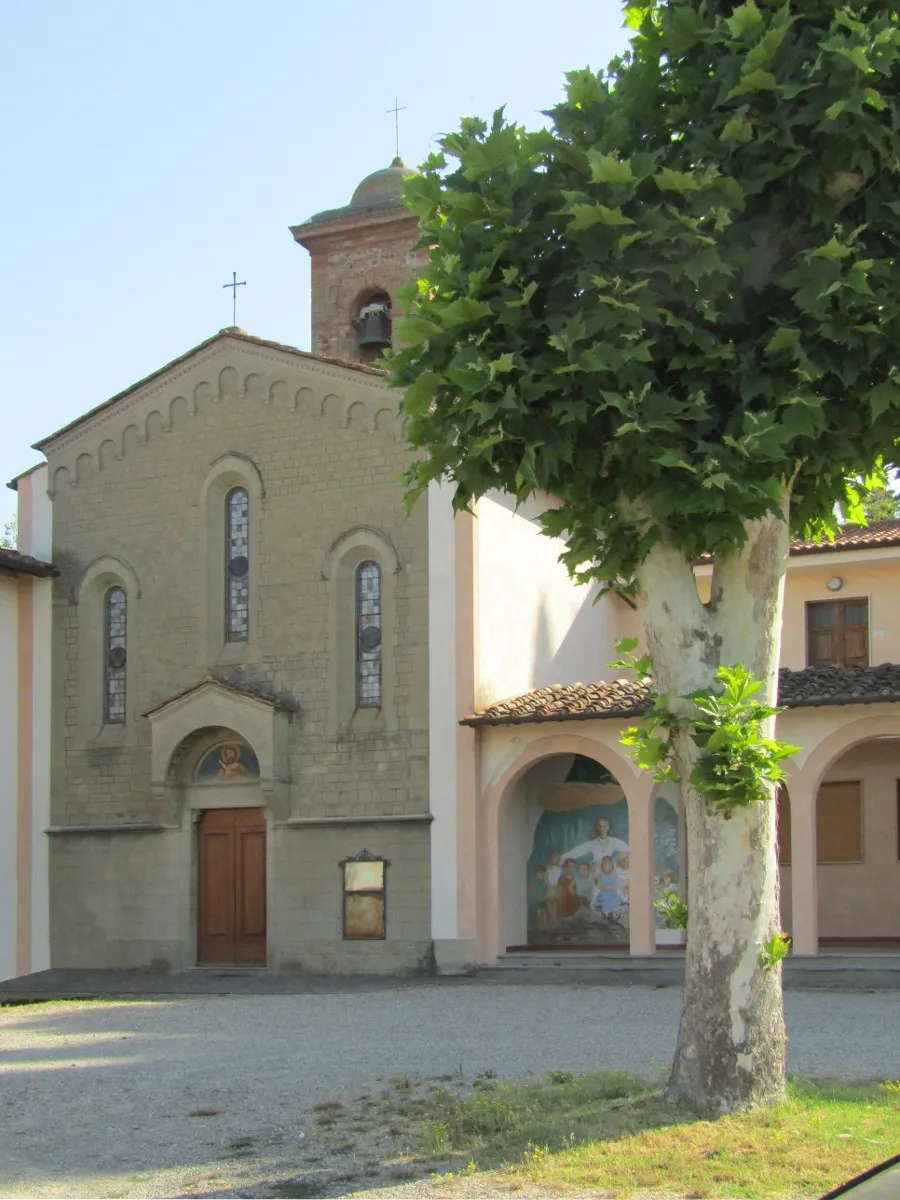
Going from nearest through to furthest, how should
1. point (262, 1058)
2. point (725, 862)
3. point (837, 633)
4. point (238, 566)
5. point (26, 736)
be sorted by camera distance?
point (725, 862) < point (262, 1058) < point (238, 566) < point (26, 736) < point (837, 633)

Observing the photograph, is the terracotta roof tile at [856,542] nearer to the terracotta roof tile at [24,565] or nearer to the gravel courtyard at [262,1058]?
the gravel courtyard at [262,1058]

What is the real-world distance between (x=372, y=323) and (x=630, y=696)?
8.60 m

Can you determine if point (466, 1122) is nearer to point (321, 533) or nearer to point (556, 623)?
point (321, 533)

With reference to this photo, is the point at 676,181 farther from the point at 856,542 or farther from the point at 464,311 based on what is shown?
the point at 856,542

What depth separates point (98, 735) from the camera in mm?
23781

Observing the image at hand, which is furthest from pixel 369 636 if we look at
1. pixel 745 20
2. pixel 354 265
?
pixel 745 20

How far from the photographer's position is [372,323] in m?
26.3

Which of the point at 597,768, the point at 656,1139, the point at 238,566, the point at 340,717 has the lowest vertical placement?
the point at 656,1139

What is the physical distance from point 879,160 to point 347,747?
14.1m

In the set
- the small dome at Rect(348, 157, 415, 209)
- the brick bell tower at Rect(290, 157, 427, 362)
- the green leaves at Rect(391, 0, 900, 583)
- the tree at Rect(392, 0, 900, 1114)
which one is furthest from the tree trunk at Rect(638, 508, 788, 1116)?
the small dome at Rect(348, 157, 415, 209)

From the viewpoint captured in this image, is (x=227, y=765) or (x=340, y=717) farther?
(x=227, y=765)

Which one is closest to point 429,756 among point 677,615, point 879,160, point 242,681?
point 242,681

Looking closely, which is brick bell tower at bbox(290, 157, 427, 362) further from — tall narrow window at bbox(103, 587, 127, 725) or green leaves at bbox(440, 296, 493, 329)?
green leaves at bbox(440, 296, 493, 329)

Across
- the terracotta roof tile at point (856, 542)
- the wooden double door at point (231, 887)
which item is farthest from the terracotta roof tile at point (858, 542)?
the wooden double door at point (231, 887)
